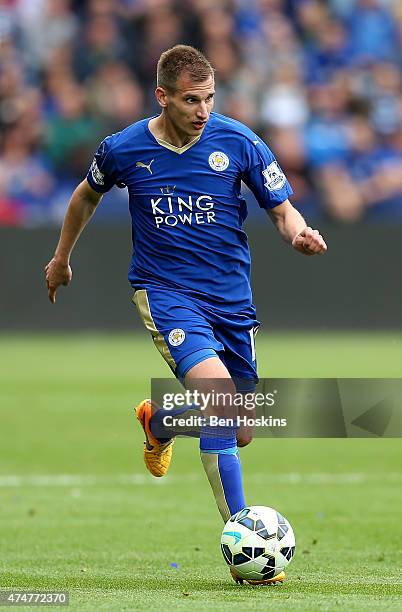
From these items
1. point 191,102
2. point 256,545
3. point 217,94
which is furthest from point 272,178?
point 217,94

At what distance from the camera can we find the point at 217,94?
20906 mm

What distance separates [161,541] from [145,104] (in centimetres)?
1424

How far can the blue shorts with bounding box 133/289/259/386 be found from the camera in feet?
19.9

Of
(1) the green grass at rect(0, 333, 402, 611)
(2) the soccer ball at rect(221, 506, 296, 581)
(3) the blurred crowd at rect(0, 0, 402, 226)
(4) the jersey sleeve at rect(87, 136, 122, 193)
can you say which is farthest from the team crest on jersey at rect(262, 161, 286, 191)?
(3) the blurred crowd at rect(0, 0, 402, 226)

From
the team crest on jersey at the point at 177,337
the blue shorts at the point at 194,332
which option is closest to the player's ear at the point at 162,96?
the blue shorts at the point at 194,332

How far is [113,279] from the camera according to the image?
20109 mm

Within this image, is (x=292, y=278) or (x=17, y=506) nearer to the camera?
(x=17, y=506)

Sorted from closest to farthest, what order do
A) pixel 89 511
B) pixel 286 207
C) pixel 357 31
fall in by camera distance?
pixel 286 207 → pixel 89 511 → pixel 357 31

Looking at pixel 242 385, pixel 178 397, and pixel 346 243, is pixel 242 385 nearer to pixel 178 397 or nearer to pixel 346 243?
pixel 178 397

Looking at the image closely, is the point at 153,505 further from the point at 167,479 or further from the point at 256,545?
the point at 256,545

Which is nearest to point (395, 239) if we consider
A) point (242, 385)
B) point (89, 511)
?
point (89, 511)

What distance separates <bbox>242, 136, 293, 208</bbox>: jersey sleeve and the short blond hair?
39 centimetres

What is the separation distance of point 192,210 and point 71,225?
759 millimetres

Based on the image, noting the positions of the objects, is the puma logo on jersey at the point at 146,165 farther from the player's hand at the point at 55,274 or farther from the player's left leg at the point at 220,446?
the player's left leg at the point at 220,446
